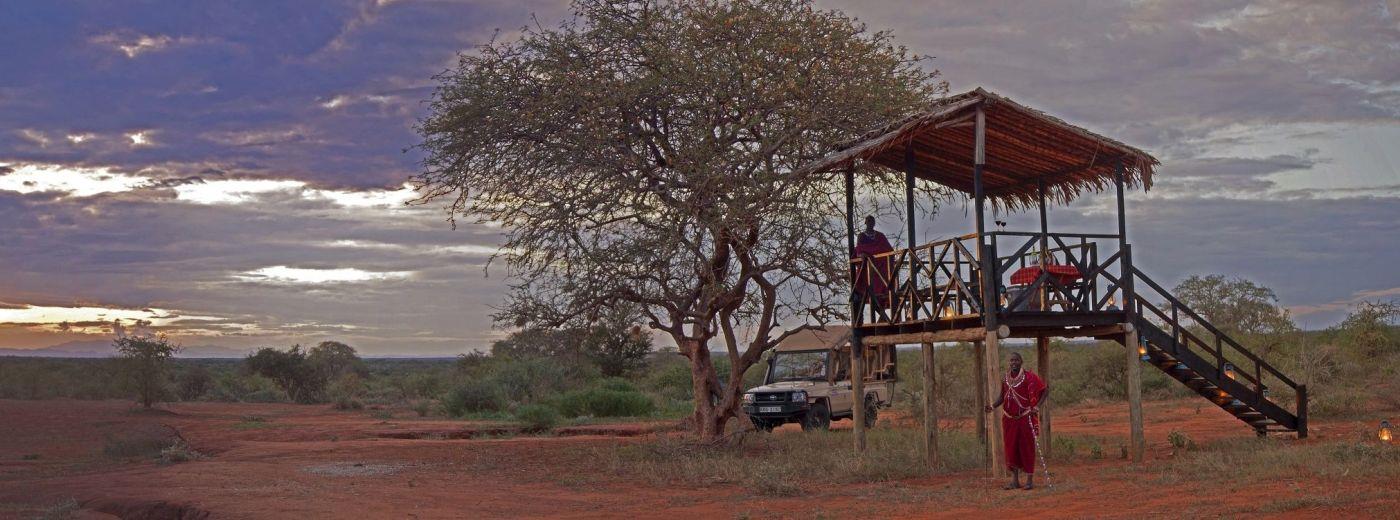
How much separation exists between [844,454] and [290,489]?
7856mm

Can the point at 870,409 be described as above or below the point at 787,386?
below

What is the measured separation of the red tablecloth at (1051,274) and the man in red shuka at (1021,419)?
2.34 meters

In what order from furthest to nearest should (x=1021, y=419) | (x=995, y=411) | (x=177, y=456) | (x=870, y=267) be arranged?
(x=177, y=456)
(x=870, y=267)
(x=995, y=411)
(x=1021, y=419)

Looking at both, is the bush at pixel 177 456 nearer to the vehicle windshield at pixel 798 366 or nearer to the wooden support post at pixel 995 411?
the vehicle windshield at pixel 798 366

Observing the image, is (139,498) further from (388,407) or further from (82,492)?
(388,407)

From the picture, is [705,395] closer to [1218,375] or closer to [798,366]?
[798,366]

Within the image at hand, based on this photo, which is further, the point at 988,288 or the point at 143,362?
the point at 143,362

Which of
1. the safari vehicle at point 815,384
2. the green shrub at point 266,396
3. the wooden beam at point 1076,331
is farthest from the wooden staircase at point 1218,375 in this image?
the green shrub at point 266,396

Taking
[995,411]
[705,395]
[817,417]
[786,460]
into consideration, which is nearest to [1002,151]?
[995,411]

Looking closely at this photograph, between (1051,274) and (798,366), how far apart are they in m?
8.84

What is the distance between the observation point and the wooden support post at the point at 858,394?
16.4 metres

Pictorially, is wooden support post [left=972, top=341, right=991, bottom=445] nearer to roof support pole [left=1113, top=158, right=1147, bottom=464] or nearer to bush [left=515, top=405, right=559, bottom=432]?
roof support pole [left=1113, top=158, right=1147, bottom=464]

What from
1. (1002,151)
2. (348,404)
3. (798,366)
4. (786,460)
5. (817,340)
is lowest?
(786,460)

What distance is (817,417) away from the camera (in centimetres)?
2178
